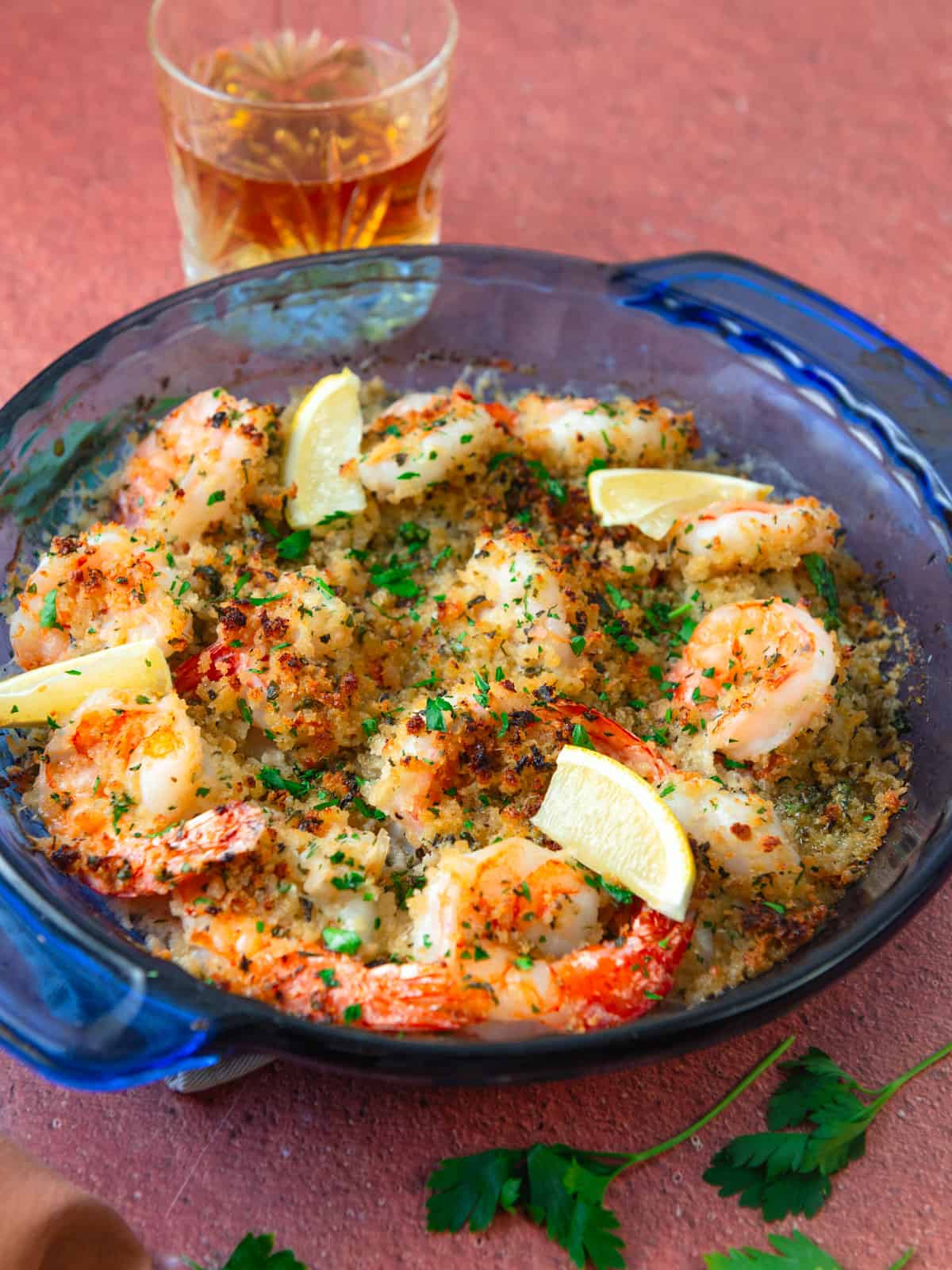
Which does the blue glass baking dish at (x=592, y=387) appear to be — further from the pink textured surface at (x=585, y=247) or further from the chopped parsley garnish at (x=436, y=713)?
the chopped parsley garnish at (x=436, y=713)

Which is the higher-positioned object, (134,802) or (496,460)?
(496,460)

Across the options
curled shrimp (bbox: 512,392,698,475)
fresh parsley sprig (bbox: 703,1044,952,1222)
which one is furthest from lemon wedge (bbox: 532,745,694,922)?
curled shrimp (bbox: 512,392,698,475)

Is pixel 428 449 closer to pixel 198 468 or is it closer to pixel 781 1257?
pixel 198 468

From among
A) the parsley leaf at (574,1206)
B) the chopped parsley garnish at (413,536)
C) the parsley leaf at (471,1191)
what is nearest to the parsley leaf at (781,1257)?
the parsley leaf at (574,1206)

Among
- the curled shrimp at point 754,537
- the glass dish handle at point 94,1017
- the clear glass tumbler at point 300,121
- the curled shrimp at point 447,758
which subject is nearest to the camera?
the glass dish handle at point 94,1017

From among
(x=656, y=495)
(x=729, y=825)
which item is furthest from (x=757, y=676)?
(x=656, y=495)

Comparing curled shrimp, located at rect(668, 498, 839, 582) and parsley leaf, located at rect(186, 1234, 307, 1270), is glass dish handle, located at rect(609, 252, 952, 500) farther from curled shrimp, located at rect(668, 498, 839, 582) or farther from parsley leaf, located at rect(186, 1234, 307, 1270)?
parsley leaf, located at rect(186, 1234, 307, 1270)
